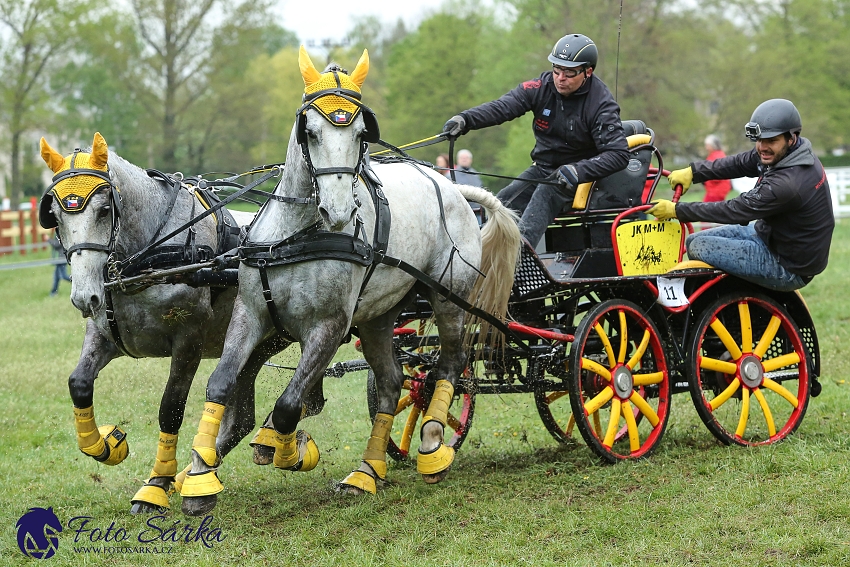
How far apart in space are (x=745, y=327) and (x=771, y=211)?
83 cm

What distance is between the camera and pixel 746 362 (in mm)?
6004

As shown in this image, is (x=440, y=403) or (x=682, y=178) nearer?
(x=440, y=403)

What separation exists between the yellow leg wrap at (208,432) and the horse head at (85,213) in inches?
26.3

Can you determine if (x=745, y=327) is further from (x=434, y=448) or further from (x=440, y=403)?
(x=434, y=448)

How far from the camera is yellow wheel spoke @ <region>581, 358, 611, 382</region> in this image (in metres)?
5.45

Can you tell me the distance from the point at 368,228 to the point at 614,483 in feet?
6.15

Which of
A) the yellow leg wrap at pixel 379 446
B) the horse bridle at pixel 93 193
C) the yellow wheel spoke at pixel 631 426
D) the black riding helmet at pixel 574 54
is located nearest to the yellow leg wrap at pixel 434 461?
the yellow leg wrap at pixel 379 446

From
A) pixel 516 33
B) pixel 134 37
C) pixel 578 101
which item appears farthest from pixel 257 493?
pixel 134 37

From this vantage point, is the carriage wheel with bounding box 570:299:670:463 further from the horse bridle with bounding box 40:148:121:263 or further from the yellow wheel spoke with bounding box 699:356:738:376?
the horse bridle with bounding box 40:148:121:263

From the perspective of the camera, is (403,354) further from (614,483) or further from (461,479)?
(614,483)

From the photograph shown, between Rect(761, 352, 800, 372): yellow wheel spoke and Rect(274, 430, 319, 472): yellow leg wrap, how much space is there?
2887 millimetres

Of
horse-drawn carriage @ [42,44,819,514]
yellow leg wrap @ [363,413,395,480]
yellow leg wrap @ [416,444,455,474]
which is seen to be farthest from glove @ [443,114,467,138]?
yellow leg wrap @ [416,444,455,474]

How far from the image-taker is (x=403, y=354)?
587cm

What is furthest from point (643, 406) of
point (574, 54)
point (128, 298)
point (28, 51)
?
point (28, 51)
